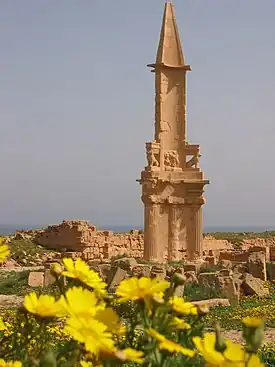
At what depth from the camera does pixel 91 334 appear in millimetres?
1703

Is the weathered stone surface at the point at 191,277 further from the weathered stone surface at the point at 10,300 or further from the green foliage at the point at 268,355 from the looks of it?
the green foliage at the point at 268,355

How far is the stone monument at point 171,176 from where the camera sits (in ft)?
66.8

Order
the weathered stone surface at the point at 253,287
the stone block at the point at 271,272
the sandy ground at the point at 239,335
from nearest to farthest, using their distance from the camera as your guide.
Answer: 1. the sandy ground at the point at 239,335
2. the weathered stone surface at the point at 253,287
3. the stone block at the point at 271,272

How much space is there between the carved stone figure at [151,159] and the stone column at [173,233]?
4.84ft

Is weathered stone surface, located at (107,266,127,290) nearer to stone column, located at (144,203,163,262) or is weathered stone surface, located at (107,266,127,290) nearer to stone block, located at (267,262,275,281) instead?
stone column, located at (144,203,163,262)

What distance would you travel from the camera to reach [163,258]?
20359 mm

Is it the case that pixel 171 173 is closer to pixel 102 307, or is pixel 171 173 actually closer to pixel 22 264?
pixel 22 264

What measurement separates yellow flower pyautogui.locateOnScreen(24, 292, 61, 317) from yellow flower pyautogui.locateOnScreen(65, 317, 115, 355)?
16cm

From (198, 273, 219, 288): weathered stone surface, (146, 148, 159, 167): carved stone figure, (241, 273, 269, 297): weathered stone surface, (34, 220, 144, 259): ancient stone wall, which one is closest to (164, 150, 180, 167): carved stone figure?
(146, 148, 159, 167): carved stone figure

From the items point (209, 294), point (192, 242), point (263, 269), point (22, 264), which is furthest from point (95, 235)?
point (209, 294)

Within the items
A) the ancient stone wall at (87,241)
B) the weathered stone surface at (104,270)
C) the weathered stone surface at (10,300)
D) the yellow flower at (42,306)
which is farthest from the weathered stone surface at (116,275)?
the yellow flower at (42,306)

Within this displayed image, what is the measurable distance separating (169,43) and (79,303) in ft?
64.9

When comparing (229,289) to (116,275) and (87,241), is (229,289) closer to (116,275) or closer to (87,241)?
(116,275)

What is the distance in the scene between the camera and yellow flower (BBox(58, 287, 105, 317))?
1.80 metres
